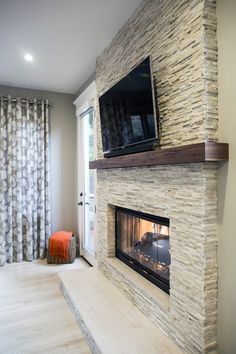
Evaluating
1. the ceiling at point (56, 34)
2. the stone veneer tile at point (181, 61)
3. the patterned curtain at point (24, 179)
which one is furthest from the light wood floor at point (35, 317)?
the ceiling at point (56, 34)

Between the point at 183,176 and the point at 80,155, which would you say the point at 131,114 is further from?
the point at 80,155

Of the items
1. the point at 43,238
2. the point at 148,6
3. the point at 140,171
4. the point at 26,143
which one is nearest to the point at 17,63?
the point at 26,143

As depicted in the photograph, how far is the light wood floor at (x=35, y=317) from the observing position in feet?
6.47

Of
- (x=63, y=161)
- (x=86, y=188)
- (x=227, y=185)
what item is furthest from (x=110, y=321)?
(x=63, y=161)

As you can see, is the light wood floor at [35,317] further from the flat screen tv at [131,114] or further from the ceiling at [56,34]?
the ceiling at [56,34]

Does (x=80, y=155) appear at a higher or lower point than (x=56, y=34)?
lower

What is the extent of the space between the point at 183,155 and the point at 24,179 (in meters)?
2.96

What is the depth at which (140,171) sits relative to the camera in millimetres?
2121

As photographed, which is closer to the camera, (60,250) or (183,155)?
(183,155)

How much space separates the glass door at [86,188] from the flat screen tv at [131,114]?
122 cm

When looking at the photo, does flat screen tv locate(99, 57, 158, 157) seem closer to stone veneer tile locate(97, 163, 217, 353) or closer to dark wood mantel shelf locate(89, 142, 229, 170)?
dark wood mantel shelf locate(89, 142, 229, 170)

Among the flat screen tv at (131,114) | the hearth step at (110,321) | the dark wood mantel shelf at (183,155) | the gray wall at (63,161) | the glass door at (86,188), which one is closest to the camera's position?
the dark wood mantel shelf at (183,155)

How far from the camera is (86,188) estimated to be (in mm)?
3928

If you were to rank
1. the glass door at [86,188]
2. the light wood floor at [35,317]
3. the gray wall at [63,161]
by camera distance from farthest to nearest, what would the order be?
the gray wall at [63,161], the glass door at [86,188], the light wood floor at [35,317]
